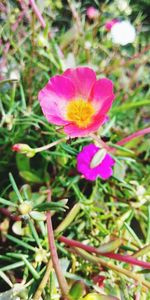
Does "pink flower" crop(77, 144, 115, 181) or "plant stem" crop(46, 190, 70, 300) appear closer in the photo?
"plant stem" crop(46, 190, 70, 300)

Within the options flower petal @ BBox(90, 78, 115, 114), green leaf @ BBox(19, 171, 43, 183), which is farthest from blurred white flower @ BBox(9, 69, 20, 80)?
flower petal @ BBox(90, 78, 115, 114)

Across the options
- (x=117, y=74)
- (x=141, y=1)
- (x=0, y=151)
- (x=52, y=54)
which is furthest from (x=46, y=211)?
(x=141, y=1)

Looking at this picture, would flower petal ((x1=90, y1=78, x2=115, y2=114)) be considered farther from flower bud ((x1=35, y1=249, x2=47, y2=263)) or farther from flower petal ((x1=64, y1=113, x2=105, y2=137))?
flower bud ((x1=35, y1=249, x2=47, y2=263))

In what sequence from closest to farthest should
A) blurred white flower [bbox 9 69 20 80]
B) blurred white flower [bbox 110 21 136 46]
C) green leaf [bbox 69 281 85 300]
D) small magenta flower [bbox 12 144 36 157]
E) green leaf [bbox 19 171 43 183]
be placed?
1. green leaf [bbox 69 281 85 300]
2. small magenta flower [bbox 12 144 36 157]
3. green leaf [bbox 19 171 43 183]
4. blurred white flower [bbox 9 69 20 80]
5. blurred white flower [bbox 110 21 136 46]

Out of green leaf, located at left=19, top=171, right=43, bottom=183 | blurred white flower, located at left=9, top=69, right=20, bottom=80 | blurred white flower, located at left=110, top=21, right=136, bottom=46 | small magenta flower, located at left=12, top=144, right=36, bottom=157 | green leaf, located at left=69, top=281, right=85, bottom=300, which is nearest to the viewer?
green leaf, located at left=69, top=281, right=85, bottom=300

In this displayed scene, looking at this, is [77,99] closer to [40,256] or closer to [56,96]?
[56,96]

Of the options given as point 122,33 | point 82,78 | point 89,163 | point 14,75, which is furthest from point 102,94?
point 122,33

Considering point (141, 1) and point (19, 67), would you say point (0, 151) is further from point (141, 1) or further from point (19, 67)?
point (141, 1)

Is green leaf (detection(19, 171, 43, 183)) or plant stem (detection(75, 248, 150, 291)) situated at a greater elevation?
green leaf (detection(19, 171, 43, 183))
